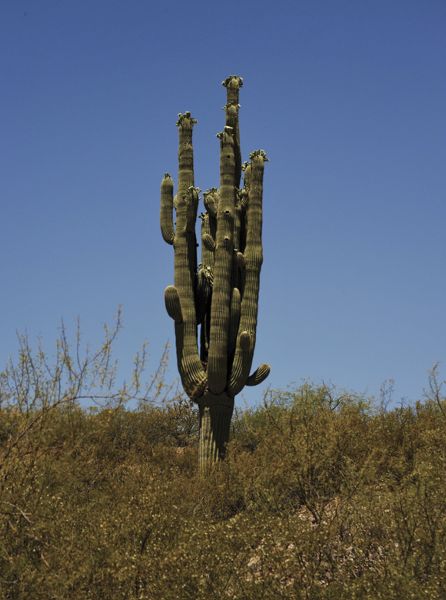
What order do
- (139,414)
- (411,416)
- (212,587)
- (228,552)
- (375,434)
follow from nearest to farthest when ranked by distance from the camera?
(212,587)
(228,552)
(375,434)
(411,416)
(139,414)

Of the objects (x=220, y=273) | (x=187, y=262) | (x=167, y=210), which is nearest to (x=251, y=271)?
(x=220, y=273)

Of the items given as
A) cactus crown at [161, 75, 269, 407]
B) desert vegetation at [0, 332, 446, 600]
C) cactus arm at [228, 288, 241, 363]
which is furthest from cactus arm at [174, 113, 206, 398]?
desert vegetation at [0, 332, 446, 600]

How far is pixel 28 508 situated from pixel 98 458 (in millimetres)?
7393

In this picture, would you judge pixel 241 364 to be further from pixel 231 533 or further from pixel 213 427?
pixel 231 533

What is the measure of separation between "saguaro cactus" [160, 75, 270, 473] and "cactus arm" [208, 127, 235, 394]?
19 millimetres

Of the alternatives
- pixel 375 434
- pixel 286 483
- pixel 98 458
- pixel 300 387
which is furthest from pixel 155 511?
pixel 300 387

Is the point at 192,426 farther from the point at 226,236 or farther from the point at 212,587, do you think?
the point at 212,587

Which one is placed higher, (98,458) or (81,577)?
(98,458)

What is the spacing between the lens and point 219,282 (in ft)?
49.1

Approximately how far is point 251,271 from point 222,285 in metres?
0.84

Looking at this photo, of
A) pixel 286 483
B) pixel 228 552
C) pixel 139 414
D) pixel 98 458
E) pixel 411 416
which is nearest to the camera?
pixel 228 552

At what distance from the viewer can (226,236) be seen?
49.4 ft

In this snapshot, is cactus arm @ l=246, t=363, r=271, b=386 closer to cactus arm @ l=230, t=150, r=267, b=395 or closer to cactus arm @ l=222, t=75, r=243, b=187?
cactus arm @ l=230, t=150, r=267, b=395

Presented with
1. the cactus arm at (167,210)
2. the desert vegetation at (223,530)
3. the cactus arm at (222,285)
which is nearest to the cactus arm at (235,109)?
the cactus arm at (222,285)
